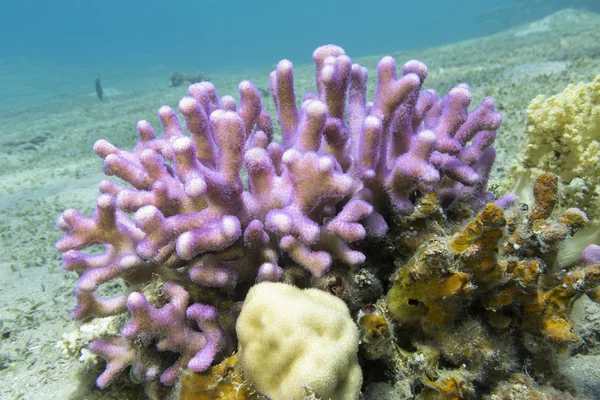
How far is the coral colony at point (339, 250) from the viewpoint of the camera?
1790 millimetres

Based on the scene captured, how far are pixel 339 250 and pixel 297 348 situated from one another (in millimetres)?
606

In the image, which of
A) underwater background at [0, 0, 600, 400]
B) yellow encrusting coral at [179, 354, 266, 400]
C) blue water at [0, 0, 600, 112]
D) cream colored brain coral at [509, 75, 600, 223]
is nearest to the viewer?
yellow encrusting coral at [179, 354, 266, 400]

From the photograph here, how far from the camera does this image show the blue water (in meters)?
70.7

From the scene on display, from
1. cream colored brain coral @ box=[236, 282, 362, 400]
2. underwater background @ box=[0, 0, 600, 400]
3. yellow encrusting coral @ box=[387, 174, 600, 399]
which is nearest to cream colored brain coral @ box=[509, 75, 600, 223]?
underwater background @ box=[0, 0, 600, 400]

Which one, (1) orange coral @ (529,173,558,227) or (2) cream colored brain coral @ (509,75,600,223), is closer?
(1) orange coral @ (529,173,558,227)

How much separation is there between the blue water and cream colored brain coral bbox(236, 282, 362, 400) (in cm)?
5435

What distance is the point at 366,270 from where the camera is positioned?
2152 mm

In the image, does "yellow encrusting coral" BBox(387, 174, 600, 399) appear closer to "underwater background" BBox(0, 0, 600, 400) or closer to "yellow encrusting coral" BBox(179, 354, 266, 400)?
"underwater background" BBox(0, 0, 600, 400)

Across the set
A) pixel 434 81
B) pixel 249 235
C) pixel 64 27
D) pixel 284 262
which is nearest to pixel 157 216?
pixel 249 235

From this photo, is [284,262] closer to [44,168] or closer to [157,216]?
[157,216]

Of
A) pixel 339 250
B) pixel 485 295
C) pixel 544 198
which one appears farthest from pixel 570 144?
pixel 339 250

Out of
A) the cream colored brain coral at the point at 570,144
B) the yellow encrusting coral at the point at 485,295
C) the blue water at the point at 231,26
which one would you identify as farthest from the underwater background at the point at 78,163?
the blue water at the point at 231,26

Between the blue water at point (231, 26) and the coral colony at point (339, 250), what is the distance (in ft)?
176

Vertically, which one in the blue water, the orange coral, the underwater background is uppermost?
the blue water
